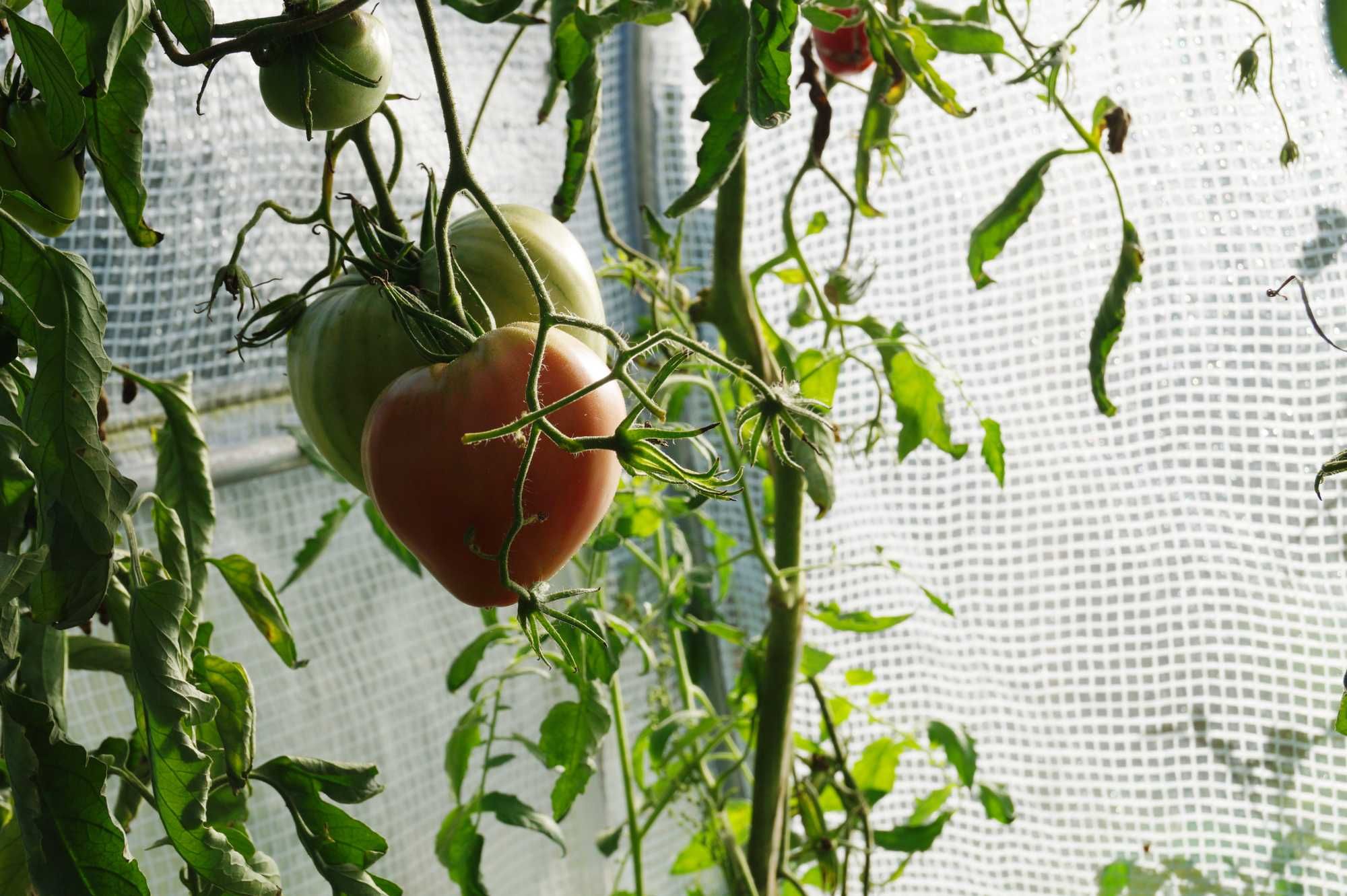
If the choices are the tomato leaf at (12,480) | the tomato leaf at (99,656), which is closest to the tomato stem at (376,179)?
the tomato leaf at (12,480)

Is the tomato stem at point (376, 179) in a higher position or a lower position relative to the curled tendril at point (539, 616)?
higher

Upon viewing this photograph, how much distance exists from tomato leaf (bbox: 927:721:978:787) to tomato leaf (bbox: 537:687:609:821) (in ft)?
1.09

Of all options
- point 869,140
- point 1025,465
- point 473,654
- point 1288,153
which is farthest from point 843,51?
point 473,654

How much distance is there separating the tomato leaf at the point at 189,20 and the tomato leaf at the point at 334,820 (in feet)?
0.93

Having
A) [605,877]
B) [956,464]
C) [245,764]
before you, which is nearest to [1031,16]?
[956,464]

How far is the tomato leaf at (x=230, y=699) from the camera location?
47 centimetres

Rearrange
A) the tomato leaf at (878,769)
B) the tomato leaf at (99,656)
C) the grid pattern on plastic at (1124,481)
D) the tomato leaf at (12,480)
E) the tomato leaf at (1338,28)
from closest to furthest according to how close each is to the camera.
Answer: the tomato leaf at (1338,28) < the tomato leaf at (12,480) < the tomato leaf at (99,656) < the grid pattern on plastic at (1124,481) < the tomato leaf at (878,769)

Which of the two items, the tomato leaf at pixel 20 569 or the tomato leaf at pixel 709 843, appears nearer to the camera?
the tomato leaf at pixel 20 569

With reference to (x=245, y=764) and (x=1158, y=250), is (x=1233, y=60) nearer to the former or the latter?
(x=1158, y=250)

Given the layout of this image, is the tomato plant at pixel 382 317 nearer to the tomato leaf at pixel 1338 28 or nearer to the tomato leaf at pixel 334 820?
the tomato leaf at pixel 334 820

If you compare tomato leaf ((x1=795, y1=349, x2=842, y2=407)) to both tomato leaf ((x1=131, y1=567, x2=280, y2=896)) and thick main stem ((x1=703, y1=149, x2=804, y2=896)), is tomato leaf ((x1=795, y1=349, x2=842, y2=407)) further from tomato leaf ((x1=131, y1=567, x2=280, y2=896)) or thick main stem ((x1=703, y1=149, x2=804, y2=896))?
tomato leaf ((x1=131, y1=567, x2=280, y2=896))

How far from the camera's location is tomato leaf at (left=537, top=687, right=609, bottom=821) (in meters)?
0.73

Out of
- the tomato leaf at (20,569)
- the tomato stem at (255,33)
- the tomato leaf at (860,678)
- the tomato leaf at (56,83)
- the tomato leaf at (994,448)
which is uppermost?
the tomato stem at (255,33)

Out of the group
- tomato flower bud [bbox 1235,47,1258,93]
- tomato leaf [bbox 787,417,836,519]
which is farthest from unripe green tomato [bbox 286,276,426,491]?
tomato flower bud [bbox 1235,47,1258,93]
